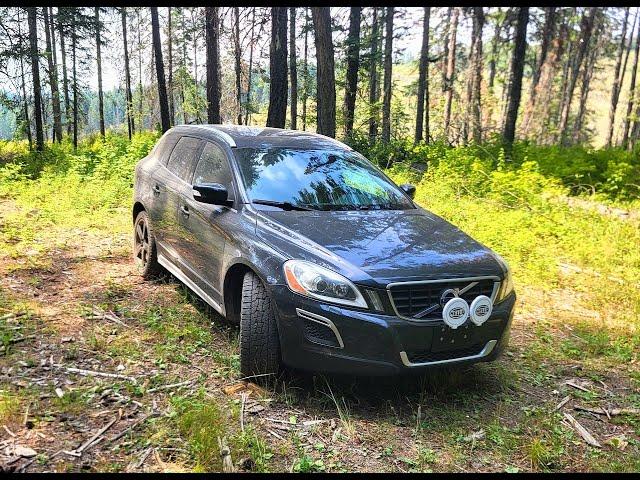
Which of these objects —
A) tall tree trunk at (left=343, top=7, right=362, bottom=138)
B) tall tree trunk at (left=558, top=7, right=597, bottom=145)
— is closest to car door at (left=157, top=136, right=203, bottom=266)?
tall tree trunk at (left=343, top=7, right=362, bottom=138)

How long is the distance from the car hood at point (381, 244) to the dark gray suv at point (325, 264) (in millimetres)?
11

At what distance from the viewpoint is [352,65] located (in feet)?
58.1

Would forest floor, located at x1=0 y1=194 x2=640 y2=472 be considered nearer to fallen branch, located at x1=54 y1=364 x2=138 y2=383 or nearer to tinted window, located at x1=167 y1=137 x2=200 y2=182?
fallen branch, located at x1=54 y1=364 x2=138 y2=383

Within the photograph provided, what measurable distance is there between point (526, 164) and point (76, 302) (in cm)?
877

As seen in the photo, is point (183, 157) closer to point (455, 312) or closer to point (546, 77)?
point (455, 312)

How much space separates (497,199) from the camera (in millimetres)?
10078

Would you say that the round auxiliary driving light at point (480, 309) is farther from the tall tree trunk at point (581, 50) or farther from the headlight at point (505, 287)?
the tall tree trunk at point (581, 50)

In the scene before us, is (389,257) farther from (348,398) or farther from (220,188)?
(220,188)

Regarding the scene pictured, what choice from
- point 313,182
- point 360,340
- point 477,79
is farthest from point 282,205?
point 477,79

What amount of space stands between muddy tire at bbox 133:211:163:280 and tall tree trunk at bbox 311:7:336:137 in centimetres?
608

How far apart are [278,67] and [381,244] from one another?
1065cm

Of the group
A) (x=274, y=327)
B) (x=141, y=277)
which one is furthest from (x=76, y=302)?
(x=274, y=327)

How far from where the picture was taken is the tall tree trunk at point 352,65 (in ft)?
56.6

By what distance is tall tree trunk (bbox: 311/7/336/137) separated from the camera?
36.4ft
